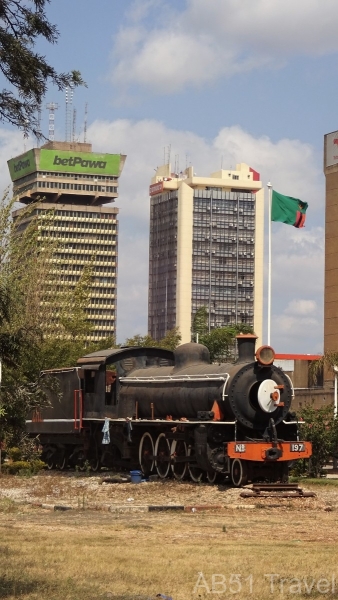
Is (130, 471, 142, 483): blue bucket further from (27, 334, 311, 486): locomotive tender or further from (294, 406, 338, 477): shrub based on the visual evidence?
(294, 406, 338, 477): shrub

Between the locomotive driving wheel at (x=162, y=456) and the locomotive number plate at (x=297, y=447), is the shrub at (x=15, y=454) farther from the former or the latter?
the locomotive number plate at (x=297, y=447)

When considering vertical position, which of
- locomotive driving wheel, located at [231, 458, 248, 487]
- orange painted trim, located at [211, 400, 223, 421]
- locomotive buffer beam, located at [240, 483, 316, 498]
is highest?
orange painted trim, located at [211, 400, 223, 421]

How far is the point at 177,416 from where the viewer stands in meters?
31.0

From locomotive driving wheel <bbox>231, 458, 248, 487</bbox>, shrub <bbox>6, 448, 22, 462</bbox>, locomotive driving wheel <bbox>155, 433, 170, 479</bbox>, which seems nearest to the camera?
locomotive driving wheel <bbox>231, 458, 248, 487</bbox>

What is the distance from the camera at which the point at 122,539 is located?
16984 millimetres

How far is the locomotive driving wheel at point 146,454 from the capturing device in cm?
3173

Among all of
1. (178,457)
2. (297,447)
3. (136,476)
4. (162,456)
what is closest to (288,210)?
(162,456)

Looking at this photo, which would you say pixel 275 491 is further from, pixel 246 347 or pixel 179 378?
pixel 179 378

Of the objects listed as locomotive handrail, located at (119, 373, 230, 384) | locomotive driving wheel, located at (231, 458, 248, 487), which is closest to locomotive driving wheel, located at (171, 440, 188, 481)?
locomotive handrail, located at (119, 373, 230, 384)

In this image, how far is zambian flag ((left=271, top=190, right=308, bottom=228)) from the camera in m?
38.2

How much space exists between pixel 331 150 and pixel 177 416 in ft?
293

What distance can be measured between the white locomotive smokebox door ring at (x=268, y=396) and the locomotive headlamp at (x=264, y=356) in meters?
0.49

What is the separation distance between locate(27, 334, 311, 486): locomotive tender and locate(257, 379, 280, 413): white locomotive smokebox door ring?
0.08ft

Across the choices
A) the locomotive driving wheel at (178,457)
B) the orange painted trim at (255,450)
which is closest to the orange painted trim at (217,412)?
the orange painted trim at (255,450)
